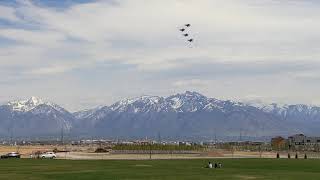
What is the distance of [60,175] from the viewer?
268 feet

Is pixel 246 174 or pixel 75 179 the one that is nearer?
pixel 75 179

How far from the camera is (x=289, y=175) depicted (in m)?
82.4

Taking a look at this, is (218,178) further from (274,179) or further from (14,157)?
(14,157)

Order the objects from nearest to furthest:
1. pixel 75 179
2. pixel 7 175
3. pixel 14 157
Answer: pixel 75 179 < pixel 7 175 < pixel 14 157

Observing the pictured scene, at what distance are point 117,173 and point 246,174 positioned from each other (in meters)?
16.6

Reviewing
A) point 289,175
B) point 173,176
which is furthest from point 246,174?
point 173,176

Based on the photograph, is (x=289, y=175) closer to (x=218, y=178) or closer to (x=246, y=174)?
(x=246, y=174)

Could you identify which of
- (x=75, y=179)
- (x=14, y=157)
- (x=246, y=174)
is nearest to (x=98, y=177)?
(x=75, y=179)

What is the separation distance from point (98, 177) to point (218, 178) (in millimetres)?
14167

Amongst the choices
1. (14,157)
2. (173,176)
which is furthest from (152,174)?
(14,157)

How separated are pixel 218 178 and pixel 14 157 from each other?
271ft

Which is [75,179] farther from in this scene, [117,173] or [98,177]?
[117,173]

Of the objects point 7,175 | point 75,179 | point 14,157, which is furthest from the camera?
point 14,157

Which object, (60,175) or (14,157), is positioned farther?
(14,157)
